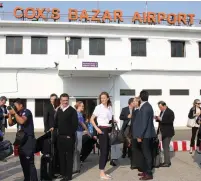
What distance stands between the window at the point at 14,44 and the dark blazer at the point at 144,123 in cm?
1537

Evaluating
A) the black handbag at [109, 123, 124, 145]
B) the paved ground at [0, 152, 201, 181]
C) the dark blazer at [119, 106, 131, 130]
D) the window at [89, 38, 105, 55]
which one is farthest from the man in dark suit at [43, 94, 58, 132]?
the window at [89, 38, 105, 55]

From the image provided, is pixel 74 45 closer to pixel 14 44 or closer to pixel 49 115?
pixel 14 44

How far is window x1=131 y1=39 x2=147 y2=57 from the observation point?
2180 cm

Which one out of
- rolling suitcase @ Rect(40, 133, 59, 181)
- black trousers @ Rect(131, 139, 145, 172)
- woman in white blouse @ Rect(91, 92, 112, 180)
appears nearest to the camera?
rolling suitcase @ Rect(40, 133, 59, 181)

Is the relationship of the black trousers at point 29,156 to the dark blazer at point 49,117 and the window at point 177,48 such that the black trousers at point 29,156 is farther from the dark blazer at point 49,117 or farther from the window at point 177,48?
the window at point 177,48

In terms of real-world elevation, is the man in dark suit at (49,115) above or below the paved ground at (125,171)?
above

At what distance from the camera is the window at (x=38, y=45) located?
2067 cm

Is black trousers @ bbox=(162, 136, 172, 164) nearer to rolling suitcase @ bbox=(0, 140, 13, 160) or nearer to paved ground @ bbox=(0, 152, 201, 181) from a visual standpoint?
paved ground @ bbox=(0, 152, 201, 181)

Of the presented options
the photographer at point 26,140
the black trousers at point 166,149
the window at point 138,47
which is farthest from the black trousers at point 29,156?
the window at point 138,47

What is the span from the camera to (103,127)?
6773 mm

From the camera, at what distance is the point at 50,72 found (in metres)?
20.5

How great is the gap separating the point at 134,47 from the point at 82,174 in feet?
51.6

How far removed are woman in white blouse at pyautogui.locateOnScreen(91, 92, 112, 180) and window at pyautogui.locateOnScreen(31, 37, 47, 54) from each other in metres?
14.6

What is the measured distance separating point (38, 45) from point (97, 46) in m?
4.07
